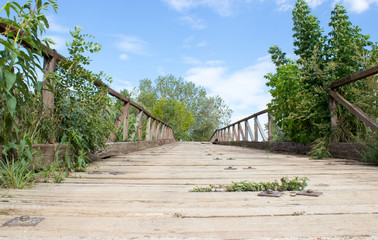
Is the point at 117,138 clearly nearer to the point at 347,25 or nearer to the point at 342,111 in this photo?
the point at 342,111

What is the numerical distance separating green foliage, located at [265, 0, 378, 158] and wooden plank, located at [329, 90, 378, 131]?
0.57 ft

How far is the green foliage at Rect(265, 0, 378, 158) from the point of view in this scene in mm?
3617

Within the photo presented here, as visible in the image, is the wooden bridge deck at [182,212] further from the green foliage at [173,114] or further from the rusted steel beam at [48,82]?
the green foliage at [173,114]

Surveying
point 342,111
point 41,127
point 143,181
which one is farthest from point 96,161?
point 342,111

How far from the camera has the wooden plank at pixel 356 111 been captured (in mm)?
2910

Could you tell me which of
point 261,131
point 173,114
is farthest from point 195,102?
point 261,131

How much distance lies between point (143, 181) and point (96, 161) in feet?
4.34

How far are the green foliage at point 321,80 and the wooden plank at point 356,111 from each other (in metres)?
0.17

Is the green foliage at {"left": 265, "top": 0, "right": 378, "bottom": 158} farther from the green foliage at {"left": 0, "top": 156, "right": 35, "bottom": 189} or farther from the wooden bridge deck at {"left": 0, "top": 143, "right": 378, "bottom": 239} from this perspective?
the green foliage at {"left": 0, "top": 156, "right": 35, "bottom": 189}

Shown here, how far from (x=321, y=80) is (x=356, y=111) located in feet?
3.07

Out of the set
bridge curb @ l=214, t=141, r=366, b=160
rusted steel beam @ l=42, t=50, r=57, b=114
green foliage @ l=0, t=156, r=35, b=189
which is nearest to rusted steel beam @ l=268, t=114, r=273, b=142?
bridge curb @ l=214, t=141, r=366, b=160

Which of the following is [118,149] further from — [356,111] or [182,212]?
[356,111]

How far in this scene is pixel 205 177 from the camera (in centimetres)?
194

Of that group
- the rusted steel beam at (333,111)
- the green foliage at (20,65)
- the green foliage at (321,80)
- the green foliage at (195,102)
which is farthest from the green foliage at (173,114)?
the green foliage at (20,65)
